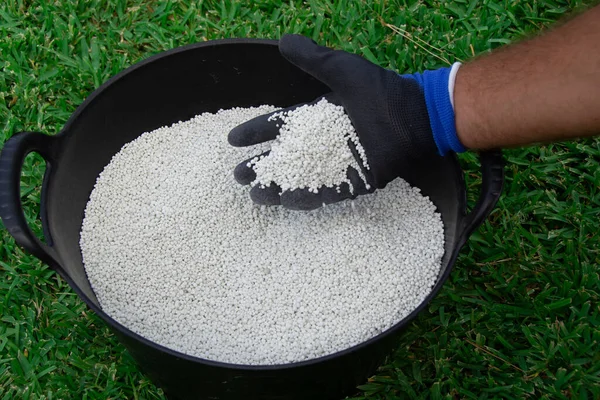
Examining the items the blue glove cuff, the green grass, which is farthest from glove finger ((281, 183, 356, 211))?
the green grass

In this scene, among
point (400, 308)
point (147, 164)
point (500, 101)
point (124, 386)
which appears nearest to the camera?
point (500, 101)

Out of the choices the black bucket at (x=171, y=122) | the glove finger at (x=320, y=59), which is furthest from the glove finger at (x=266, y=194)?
the black bucket at (x=171, y=122)

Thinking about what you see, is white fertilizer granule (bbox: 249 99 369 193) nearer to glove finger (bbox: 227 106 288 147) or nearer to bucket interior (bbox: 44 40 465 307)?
glove finger (bbox: 227 106 288 147)

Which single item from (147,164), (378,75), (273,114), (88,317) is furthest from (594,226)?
(88,317)

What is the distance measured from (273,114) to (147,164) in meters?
0.37

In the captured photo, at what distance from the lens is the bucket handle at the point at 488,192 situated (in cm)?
117

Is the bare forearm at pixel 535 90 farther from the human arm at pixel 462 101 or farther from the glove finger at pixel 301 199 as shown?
the glove finger at pixel 301 199

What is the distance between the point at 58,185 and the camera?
52.2 inches

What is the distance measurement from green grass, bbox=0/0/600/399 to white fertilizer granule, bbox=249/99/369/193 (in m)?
0.44

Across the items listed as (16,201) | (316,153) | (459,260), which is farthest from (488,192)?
(16,201)

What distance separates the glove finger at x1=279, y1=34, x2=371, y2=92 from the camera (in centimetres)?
127

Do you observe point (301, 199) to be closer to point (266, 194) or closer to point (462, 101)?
point (266, 194)

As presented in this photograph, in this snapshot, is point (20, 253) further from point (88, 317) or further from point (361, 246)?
point (361, 246)

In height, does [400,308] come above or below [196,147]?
below
